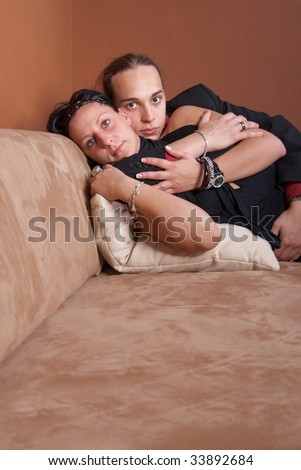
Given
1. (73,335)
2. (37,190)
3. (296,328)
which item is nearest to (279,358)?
(296,328)

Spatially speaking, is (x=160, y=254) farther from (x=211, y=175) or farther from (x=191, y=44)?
(x=191, y=44)

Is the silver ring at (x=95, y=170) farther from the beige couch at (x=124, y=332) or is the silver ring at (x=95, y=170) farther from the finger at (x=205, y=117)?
the finger at (x=205, y=117)

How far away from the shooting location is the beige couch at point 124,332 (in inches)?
29.5

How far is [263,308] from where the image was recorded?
1.22m

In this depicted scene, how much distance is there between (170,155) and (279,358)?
2.80 ft

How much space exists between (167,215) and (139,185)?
0.12 m

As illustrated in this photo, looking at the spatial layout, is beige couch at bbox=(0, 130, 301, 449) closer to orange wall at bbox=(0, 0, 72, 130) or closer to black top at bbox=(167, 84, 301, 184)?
black top at bbox=(167, 84, 301, 184)

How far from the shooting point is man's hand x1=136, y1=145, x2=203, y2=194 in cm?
159

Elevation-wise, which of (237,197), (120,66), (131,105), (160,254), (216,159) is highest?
(120,66)

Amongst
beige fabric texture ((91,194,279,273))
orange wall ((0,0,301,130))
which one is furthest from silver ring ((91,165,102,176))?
orange wall ((0,0,301,130))

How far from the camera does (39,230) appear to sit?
122cm

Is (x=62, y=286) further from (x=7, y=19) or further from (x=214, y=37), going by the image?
(x=214, y=37)

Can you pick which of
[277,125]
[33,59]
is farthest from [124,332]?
[33,59]

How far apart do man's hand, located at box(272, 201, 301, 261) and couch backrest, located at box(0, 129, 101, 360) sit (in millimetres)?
583
